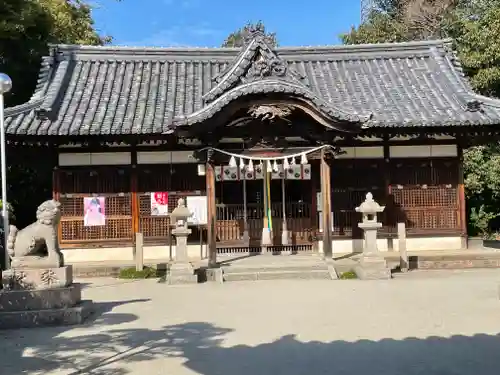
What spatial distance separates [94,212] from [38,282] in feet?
22.4

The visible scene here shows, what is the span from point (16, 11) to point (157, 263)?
9677 millimetres

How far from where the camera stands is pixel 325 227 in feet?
45.6

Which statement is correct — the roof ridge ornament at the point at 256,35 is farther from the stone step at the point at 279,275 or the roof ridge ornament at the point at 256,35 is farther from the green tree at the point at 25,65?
the green tree at the point at 25,65

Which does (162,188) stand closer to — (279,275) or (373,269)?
(279,275)

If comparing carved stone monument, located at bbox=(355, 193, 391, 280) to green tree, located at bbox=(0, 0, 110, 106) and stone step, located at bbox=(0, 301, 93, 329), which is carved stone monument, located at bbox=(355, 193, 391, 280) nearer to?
stone step, located at bbox=(0, 301, 93, 329)

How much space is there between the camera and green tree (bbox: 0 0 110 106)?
17078 millimetres

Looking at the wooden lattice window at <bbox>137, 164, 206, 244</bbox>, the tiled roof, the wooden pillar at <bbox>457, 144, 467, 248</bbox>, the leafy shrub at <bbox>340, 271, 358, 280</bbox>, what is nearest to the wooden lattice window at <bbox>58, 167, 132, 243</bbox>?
the wooden lattice window at <bbox>137, 164, 206, 244</bbox>

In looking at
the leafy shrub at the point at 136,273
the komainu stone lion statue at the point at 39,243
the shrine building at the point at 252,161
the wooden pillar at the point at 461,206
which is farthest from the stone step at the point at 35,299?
the wooden pillar at the point at 461,206

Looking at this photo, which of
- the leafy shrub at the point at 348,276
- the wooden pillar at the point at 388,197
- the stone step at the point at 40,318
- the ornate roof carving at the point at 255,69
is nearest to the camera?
the stone step at the point at 40,318

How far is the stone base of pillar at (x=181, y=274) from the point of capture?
504 inches

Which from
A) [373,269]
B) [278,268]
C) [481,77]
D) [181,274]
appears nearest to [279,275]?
[278,268]

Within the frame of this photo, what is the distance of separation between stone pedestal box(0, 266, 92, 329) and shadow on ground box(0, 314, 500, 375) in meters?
0.78

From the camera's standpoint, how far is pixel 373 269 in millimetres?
12828

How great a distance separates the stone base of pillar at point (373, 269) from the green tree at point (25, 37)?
1326 centimetres
